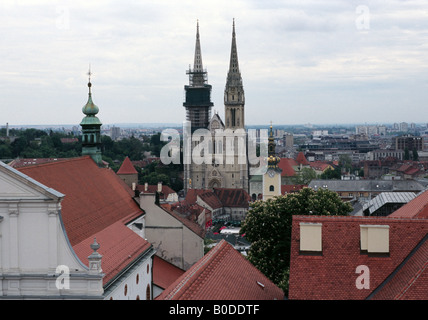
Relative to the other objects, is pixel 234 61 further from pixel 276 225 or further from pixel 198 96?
pixel 276 225

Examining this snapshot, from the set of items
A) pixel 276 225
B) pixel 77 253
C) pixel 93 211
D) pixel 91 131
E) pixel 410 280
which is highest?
pixel 91 131

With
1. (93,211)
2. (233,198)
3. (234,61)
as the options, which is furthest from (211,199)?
(93,211)

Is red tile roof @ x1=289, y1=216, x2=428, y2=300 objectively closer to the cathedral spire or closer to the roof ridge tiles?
the roof ridge tiles

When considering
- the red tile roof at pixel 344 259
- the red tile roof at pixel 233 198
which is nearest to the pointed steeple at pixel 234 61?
the red tile roof at pixel 233 198

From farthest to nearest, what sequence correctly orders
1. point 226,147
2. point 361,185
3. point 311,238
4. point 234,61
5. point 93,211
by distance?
point 234,61 < point 226,147 < point 361,185 < point 93,211 < point 311,238

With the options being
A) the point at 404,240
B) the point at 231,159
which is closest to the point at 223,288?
the point at 404,240

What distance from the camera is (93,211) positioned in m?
26.7

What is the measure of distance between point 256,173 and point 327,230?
106889 millimetres

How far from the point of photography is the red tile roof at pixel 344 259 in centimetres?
1574

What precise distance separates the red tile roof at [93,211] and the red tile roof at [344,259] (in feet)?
27.4

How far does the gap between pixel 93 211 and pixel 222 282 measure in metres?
11.8

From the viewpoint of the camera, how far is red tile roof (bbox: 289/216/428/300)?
15742 mm

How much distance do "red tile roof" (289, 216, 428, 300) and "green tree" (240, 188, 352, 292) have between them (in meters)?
16.2

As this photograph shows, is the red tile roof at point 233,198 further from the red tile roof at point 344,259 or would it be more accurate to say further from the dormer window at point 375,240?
the dormer window at point 375,240
